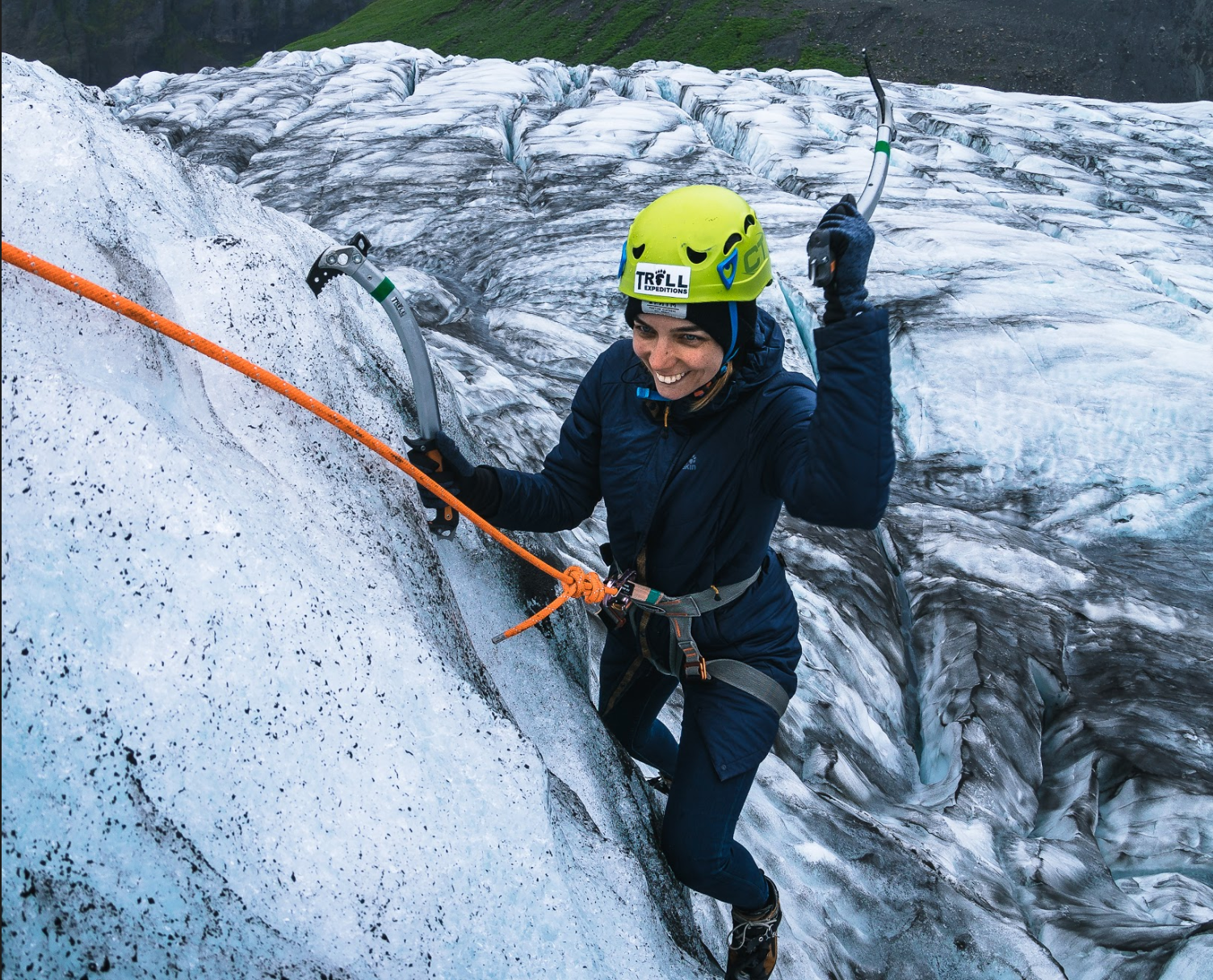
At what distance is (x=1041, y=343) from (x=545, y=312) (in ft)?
20.2

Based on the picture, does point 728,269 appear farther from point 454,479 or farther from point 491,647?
point 491,647

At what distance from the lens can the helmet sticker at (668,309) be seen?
103 inches

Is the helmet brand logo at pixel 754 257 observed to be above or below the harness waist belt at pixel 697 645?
above

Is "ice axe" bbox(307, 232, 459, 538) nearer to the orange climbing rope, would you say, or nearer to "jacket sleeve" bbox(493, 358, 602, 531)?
the orange climbing rope

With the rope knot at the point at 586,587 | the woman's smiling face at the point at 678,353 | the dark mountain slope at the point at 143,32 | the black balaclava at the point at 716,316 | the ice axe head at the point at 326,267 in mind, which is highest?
the ice axe head at the point at 326,267

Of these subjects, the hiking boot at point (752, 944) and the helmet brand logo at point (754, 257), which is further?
the hiking boot at point (752, 944)

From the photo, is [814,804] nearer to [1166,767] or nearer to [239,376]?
[1166,767]

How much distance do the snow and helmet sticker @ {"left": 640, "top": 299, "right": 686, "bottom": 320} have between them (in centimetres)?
110

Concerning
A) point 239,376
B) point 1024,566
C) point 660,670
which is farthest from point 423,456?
point 1024,566

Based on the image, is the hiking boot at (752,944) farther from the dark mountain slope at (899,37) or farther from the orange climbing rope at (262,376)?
the dark mountain slope at (899,37)

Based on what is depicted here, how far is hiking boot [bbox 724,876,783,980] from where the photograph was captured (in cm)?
311

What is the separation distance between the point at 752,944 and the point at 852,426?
1.99 m

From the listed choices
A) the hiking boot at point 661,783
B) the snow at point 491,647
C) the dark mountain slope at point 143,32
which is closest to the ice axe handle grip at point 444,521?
the snow at point 491,647

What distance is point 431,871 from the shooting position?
2072mm
